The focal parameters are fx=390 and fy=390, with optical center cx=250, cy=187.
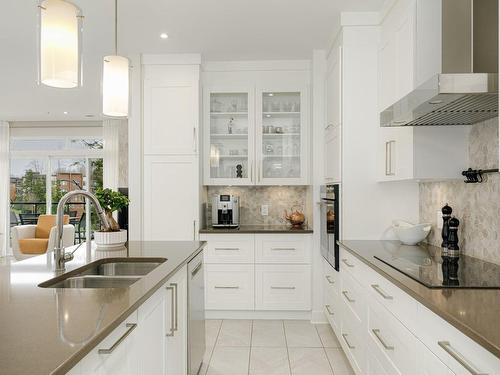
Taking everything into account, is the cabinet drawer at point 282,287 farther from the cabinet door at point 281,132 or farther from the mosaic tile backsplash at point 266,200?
the cabinet door at point 281,132

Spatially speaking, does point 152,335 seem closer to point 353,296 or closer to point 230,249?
point 353,296

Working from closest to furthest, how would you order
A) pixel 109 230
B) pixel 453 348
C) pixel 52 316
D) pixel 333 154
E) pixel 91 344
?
pixel 91 344 < pixel 52 316 < pixel 453 348 < pixel 109 230 < pixel 333 154

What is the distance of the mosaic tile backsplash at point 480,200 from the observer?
2.04m

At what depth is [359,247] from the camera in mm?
2629

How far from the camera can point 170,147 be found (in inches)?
153

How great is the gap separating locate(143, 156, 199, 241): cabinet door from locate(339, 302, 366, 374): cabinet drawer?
1730mm

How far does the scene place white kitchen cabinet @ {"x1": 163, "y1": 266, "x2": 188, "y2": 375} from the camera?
72.4 inches

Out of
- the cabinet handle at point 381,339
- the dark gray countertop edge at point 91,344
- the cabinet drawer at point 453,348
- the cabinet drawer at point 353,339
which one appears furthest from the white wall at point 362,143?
the dark gray countertop edge at point 91,344

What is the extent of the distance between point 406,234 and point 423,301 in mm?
1381

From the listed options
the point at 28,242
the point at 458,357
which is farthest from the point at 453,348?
the point at 28,242

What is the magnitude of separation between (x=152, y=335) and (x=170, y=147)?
2.53 metres

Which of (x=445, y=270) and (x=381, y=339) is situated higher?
(x=445, y=270)

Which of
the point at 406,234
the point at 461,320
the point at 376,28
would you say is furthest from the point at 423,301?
the point at 376,28

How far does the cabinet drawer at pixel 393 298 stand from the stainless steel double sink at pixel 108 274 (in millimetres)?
1128
